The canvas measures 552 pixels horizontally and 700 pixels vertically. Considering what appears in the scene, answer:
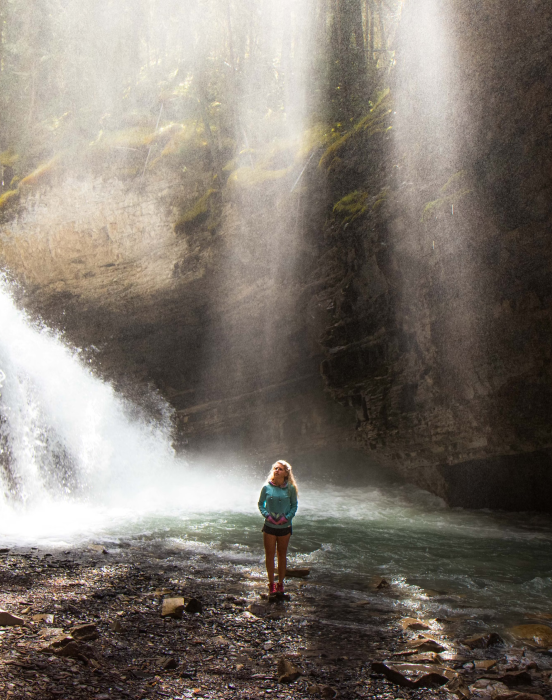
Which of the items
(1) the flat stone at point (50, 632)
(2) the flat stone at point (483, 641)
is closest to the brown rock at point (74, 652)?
(1) the flat stone at point (50, 632)

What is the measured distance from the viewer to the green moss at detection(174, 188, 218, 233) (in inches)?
761

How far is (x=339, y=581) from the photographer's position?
7008 millimetres

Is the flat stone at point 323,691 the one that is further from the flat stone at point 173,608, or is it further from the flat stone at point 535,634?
the flat stone at point 535,634

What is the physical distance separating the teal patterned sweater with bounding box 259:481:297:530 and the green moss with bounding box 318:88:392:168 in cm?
1285

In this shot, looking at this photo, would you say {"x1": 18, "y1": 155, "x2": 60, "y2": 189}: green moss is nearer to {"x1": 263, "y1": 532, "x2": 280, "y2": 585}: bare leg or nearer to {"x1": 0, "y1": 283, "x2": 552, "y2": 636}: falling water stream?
{"x1": 0, "y1": 283, "x2": 552, "y2": 636}: falling water stream

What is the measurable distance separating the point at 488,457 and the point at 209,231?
38.2 feet

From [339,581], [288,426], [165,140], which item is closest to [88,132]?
[165,140]

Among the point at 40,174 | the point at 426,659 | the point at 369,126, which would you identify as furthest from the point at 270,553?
the point at 40,174

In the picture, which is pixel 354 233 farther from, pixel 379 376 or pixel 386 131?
pixel 379 376

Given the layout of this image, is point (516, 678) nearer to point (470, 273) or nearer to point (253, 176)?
point (470, 273)

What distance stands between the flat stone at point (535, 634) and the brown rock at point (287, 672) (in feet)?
7.98

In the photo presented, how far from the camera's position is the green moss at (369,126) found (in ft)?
52.6

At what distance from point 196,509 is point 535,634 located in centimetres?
1005

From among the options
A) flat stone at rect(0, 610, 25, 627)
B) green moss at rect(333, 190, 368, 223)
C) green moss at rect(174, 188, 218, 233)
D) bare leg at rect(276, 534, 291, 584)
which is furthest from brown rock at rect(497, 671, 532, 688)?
green moss at rect(174, 188, 218, 233)
